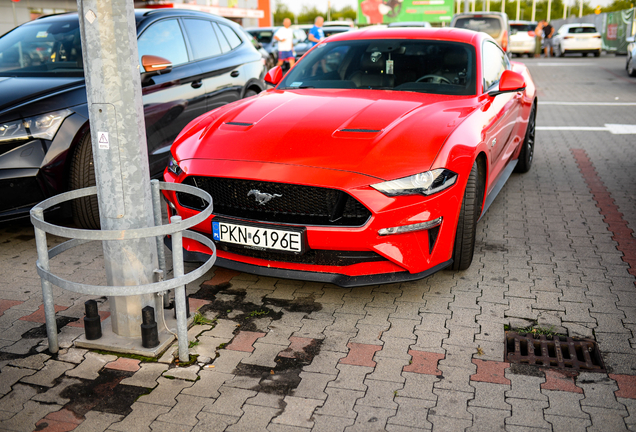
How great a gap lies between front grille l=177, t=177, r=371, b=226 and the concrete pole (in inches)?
24.2

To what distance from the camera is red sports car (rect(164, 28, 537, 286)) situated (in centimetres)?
323

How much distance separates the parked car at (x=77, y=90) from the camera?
4125mm

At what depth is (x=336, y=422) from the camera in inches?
97.0

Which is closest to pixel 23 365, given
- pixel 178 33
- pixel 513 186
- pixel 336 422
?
pixel 336 422

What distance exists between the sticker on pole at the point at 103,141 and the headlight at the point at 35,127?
5.57ft

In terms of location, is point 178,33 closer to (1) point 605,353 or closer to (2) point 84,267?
(2) point 84,267

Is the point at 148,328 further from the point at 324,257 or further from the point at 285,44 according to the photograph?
the point at 285,44

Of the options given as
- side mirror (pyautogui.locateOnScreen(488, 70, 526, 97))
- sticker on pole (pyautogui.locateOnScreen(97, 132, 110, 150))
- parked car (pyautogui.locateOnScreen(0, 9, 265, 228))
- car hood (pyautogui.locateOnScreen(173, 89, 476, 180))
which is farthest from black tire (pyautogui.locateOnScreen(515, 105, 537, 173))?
sticker on pole (pyautogui.locateOnScreen(97, 132, 110, 150))

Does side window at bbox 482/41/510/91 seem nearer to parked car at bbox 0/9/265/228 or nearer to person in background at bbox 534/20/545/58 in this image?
parked car at bbox 0/9/265/228

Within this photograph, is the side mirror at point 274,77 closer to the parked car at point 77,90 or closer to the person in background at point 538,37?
the parked car at point 77,90

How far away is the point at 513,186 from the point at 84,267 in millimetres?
4369

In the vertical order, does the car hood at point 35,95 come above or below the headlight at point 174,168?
above

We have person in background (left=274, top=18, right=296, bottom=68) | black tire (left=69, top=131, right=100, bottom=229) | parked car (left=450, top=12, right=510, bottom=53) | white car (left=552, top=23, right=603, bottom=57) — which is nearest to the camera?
black tire (left=69, top=131, right=100, bottom=229)

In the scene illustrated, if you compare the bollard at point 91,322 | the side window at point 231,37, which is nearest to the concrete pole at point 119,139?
the bollard at point 91,322
